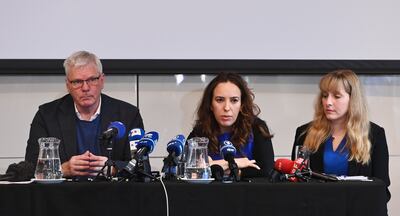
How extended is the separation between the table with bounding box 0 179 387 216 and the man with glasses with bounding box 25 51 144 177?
658mm

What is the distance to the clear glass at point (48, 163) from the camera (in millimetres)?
2619

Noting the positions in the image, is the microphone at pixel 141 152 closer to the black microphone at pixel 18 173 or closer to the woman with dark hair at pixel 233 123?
the black microphone at pixel 18 173

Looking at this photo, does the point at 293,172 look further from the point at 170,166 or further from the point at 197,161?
the point at 170,166

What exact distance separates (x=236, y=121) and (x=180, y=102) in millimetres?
751

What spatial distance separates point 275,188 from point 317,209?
0.56ft

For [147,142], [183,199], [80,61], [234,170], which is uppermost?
[80,61]

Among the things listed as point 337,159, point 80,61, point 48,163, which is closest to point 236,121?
point 337,159

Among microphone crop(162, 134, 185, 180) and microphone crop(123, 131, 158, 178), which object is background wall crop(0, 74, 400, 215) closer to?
microphone crop(162, 134, 185, 180)

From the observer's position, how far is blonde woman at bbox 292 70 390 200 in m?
3.19

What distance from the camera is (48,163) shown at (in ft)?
8.63

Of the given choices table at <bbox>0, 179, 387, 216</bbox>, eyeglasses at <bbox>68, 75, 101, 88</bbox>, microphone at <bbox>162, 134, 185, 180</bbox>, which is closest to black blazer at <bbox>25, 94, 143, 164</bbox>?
eyeglasses at <bbox>68, 75, 101, 88</bbox>
